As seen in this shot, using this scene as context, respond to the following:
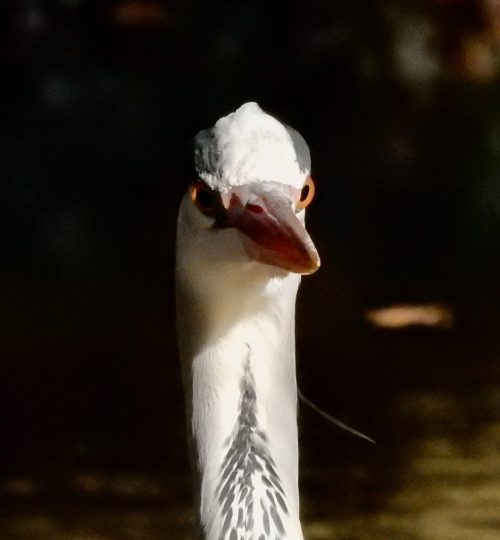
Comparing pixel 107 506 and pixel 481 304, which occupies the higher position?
pixel 481 304

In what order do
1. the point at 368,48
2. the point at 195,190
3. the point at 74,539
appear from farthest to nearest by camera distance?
the point at 74,539 < the point at 368,48 < the point at 195,190

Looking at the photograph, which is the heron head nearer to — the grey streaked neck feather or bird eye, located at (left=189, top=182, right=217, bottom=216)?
bird eye, located at (left=189, top=182, right=217, bottom=216)

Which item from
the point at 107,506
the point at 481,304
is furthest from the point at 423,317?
the point at 107,506

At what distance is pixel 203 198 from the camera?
0.82 meters

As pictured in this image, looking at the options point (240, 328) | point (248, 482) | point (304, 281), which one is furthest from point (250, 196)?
point (304, 281)

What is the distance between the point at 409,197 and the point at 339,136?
5.5 inches

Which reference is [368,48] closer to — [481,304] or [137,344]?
[481,304]

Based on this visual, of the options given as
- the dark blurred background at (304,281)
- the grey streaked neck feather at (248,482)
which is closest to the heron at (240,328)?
the grey streaked neck feather at (248,482)

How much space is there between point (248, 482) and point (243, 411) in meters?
0.06

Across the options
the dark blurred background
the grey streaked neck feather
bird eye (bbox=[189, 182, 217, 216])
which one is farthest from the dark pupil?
the dark blurred background

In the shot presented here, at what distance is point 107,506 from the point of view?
4.82 ft

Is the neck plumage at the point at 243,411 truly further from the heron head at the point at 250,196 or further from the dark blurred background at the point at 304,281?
the dark blurred background at the point at 304,281

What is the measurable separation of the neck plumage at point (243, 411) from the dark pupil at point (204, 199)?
76 millimetres

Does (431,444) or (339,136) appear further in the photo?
(431,444)
